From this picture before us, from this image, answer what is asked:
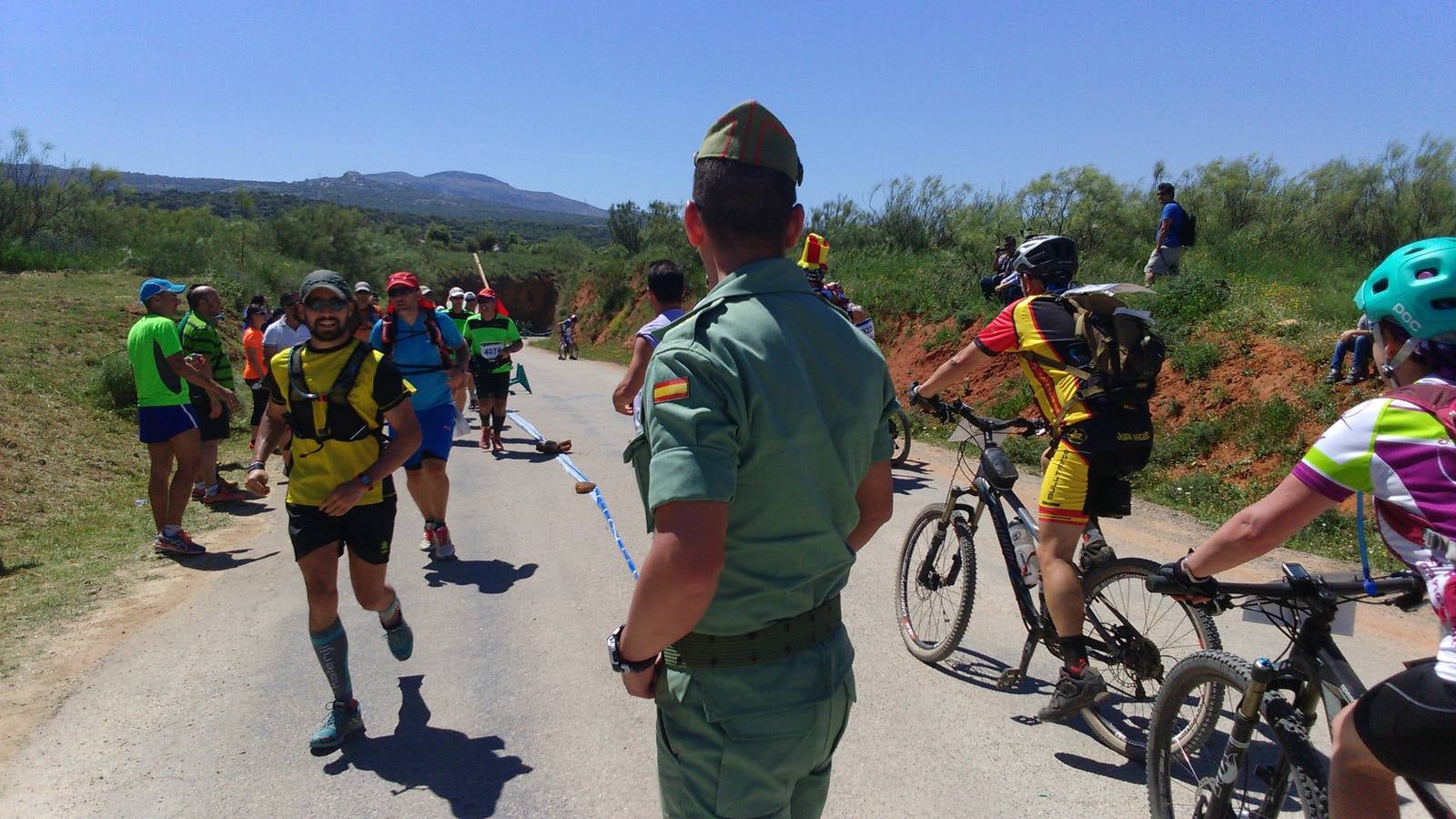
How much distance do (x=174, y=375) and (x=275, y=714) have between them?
3941 mm

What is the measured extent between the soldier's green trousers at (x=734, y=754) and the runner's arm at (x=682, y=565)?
0.84 ft

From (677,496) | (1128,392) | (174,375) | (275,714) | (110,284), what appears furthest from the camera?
(110,284)

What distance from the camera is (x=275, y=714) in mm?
4309

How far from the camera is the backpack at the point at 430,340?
6.86m

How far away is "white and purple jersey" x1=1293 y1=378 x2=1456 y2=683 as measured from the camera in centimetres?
196

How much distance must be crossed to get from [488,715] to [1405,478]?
378 centimetres

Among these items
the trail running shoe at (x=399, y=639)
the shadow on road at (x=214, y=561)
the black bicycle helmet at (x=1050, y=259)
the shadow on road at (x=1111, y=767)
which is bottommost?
the shadow on road at (x=214, y=561)

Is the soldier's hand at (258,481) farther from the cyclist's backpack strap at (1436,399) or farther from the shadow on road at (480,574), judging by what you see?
the cyclist's backpack strap at (1436,399)

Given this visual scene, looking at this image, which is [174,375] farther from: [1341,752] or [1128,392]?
[1341,752]

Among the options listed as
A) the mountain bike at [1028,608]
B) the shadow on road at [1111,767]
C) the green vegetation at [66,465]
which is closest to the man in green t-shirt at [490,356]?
the green vegetation at [66,465]

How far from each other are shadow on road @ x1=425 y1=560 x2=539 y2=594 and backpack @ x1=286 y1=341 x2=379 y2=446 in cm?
233

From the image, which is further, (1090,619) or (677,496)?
(1090,619)

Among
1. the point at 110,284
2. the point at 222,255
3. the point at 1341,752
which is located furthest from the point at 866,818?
the point at 222,255

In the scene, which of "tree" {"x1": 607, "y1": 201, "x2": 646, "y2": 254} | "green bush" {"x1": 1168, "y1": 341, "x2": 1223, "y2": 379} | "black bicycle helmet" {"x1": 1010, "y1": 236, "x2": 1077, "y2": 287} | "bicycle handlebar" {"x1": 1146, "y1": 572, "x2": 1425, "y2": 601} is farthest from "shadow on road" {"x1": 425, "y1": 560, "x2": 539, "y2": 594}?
"tree" {"x1": 607, "y1": 201, "x2": 646, "y2": 254}
